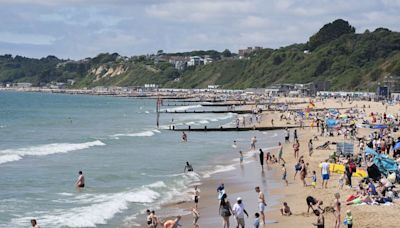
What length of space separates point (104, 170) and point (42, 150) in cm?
1172

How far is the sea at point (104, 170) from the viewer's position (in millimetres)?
21922

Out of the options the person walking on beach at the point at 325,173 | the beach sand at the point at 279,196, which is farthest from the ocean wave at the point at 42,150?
the person walking on beach at the point at 325,173

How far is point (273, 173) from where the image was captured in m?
31.1

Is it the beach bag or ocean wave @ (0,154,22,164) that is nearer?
the beach bag

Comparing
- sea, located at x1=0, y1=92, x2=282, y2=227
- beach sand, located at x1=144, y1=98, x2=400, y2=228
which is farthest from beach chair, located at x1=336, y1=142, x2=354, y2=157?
sea, located at x1=0, y1=92, x2=282, y2=227

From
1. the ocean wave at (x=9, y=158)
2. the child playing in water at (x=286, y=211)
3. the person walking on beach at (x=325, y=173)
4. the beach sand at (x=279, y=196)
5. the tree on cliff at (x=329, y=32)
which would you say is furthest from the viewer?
the tree on cliff at (x=329, y=32)

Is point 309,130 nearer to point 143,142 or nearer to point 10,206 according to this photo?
point 143,142

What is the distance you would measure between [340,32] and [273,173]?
15277 centimetres

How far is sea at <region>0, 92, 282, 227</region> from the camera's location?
21.9 meters

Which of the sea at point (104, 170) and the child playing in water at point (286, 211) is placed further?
the sea at point (104, 170)

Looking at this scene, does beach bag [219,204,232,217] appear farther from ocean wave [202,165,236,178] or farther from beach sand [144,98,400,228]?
ocean wave [202,165,236,178]

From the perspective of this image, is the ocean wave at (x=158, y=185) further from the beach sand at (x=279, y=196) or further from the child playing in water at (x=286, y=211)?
the child playing in water at (x=286, y=211)

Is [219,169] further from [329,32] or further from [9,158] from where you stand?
[329,32]

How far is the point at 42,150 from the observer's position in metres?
42.8
